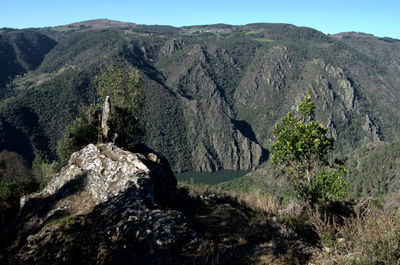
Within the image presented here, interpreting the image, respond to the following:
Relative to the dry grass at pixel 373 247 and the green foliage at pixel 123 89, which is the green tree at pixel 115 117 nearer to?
the green foliage at pixel 123 89

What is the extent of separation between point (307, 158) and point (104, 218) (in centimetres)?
1118

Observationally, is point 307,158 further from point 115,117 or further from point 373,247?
point 115,117

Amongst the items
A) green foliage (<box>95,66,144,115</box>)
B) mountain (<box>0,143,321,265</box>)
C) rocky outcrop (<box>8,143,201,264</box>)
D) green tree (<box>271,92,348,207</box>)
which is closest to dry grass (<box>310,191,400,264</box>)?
mountain (<box>0,143,321,265</box>)

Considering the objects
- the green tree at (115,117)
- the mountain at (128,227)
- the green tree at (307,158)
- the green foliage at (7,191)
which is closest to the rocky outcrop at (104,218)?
the mountain at (128,227)

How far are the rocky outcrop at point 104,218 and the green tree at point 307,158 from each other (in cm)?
664

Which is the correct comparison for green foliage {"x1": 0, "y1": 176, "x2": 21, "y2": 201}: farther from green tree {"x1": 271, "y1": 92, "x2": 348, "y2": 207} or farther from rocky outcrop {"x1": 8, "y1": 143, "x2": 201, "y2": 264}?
green tree {"x1": 271, "y1": 92, "x2": 348, "y2": 207}

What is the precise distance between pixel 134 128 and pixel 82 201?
53.4 feet

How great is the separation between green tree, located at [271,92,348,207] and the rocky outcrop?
6638 mm

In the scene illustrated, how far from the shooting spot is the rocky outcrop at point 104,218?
886cm

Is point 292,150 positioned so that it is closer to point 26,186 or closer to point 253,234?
point 253,234

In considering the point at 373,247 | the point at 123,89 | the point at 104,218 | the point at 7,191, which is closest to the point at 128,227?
the point at 104,218

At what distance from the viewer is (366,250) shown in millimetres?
7918

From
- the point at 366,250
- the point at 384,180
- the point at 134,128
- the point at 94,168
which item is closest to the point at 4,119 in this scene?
the point at 134,128

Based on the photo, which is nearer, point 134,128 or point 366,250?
point 366,250
